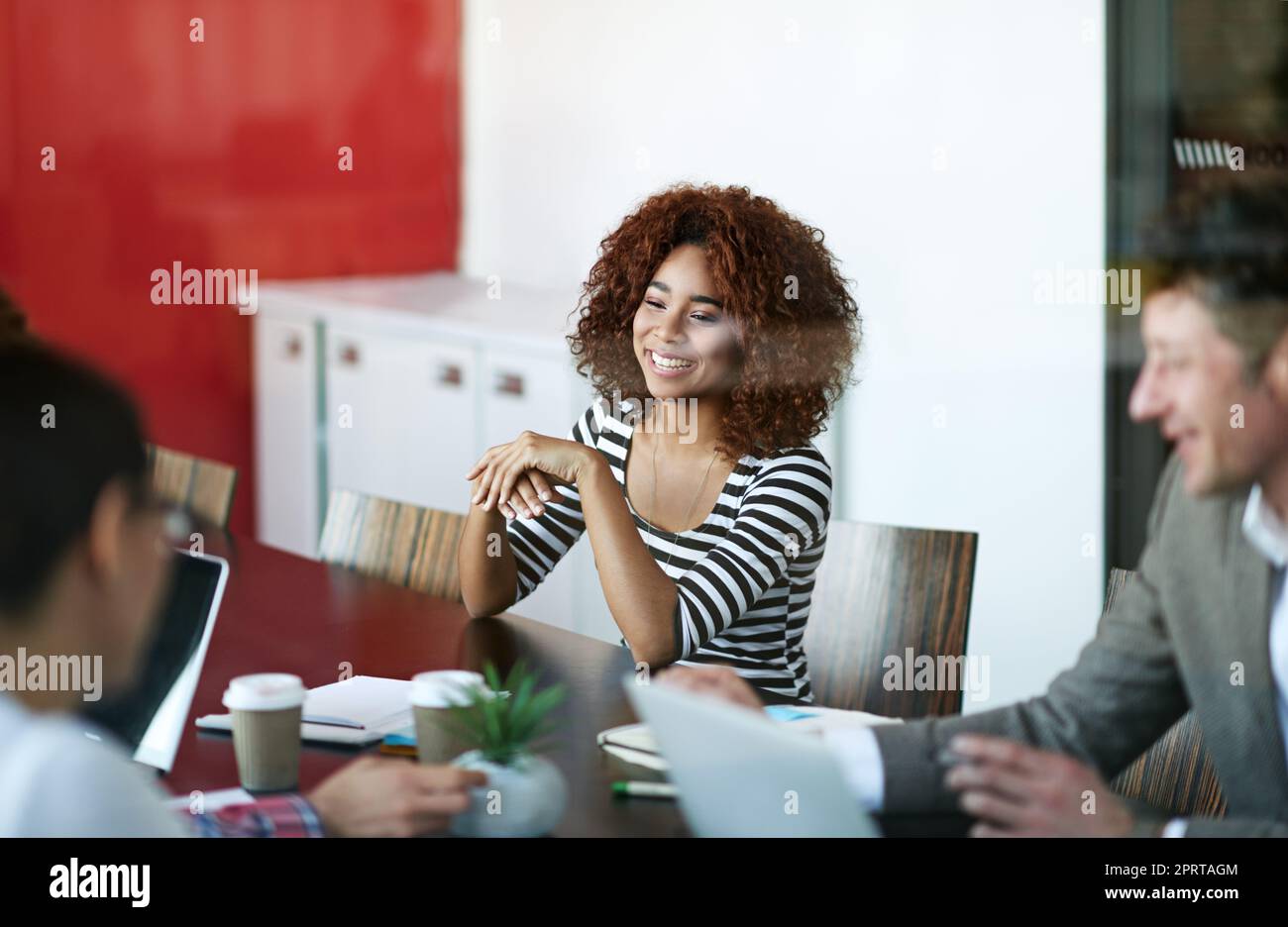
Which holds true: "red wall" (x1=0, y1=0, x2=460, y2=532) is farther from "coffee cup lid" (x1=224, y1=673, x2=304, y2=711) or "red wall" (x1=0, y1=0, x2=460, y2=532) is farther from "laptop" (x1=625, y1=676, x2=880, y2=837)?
Answer: "laptop" (x1=625, y1=676, x2=880, y2=837)

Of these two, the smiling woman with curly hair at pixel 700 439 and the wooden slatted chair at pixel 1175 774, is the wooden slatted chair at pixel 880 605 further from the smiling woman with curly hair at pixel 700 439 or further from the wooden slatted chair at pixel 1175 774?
the wooden slatted chair at pixel 1175 774

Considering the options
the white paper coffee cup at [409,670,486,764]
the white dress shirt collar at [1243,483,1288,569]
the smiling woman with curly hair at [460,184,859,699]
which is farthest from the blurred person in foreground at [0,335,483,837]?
the white dress shirt collar at [1243,483,1288,569]

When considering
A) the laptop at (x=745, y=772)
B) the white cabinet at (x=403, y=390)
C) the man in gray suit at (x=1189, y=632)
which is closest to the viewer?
the laptop at (x=745, y=772)

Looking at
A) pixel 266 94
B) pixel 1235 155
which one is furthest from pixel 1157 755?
pixel 266 94

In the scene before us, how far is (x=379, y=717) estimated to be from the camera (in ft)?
5.10

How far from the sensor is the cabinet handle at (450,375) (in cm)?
197

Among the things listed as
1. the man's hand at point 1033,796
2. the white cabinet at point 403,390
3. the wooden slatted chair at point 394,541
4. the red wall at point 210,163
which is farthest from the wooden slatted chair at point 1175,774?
the red wall at point 210,163

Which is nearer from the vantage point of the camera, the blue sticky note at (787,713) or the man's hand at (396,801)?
the man's hand at (396,801)

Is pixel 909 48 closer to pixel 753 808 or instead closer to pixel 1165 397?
pixel 1165 397

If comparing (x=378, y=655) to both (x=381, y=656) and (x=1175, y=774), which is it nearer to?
(x=381, y=656)

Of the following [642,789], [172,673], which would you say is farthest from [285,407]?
[642,789]

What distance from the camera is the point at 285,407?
6.90ft

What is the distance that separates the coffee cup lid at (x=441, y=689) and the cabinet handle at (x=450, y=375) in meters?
0.65

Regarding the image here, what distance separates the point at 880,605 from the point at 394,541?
743 millimetres
